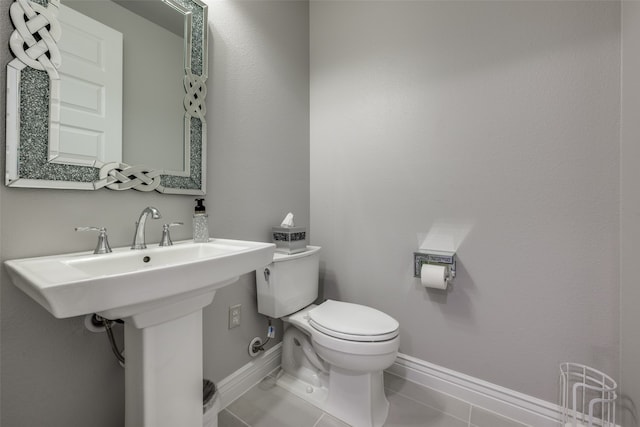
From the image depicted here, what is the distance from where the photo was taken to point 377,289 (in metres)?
1.63

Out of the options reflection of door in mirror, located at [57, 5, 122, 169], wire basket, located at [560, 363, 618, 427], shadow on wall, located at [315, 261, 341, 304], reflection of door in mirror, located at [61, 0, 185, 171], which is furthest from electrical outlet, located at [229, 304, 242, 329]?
wire basket, located at [560, 363, 618, 427]

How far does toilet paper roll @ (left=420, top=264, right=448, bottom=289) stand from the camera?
4.30ft

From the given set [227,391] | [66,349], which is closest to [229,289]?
[227,391]

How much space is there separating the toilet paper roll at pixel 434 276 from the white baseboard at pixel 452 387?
1.61 feet

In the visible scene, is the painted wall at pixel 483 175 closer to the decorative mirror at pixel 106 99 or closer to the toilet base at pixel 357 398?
the toilet base at pixel 357 398

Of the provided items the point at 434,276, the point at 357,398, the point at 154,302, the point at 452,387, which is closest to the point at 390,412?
the point at 357,398

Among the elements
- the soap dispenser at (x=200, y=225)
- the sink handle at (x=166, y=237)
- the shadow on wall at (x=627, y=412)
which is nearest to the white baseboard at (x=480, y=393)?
the shadow on wall at (x=627, y=412)

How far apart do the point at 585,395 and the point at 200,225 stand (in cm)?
177

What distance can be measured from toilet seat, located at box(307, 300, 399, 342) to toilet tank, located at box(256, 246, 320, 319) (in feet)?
0.50

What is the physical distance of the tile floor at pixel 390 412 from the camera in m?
1.22

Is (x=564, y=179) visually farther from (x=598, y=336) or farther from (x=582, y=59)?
(x=598, y=336)

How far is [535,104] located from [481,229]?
60 cm

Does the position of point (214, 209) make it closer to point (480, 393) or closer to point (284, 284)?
point (284, 284)

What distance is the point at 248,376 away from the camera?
1.44 metres
